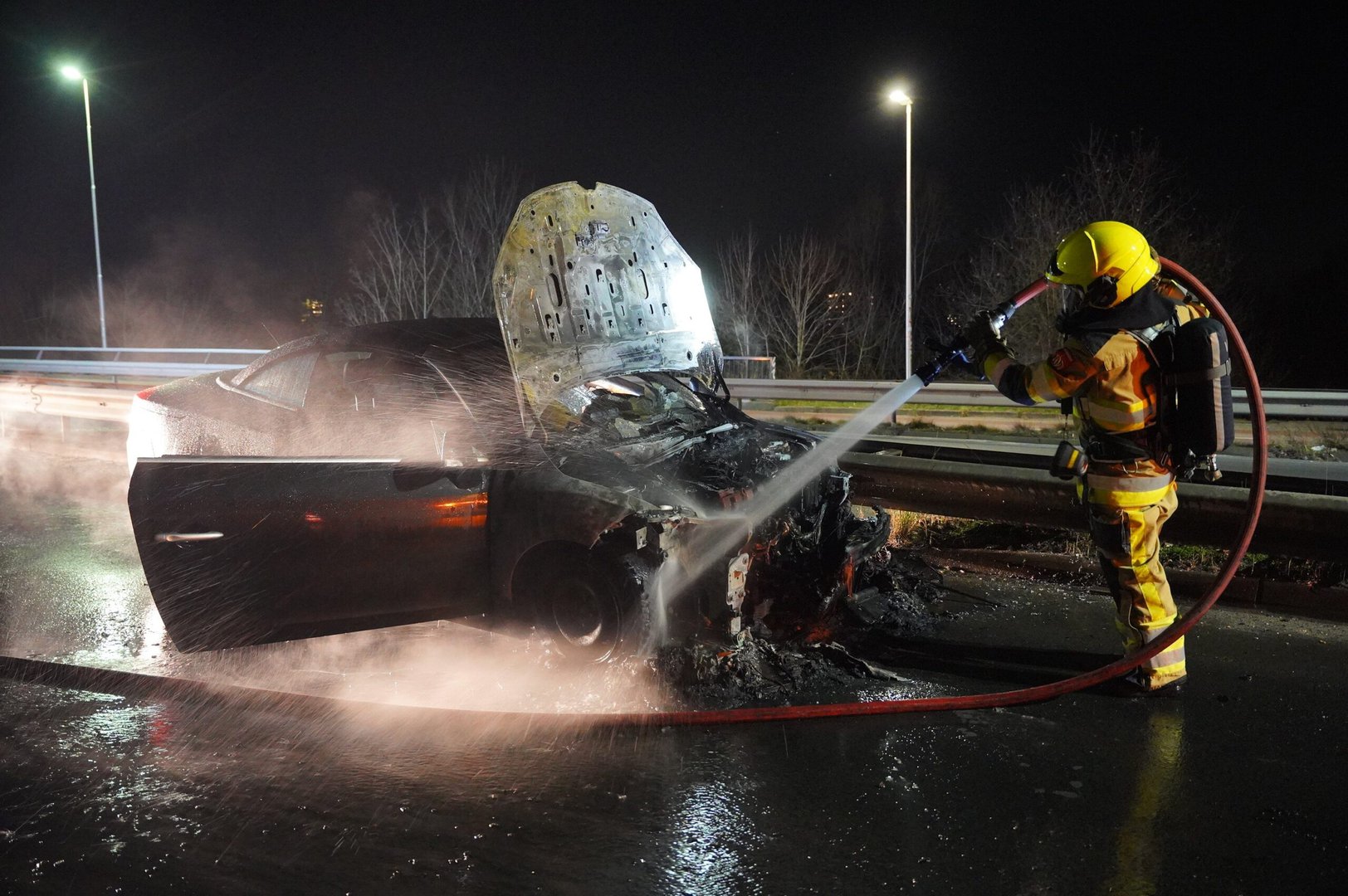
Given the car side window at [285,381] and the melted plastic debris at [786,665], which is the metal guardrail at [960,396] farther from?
the car side window at [285,381]

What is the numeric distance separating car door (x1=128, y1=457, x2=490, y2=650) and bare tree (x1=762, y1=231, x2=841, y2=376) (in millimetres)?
23731

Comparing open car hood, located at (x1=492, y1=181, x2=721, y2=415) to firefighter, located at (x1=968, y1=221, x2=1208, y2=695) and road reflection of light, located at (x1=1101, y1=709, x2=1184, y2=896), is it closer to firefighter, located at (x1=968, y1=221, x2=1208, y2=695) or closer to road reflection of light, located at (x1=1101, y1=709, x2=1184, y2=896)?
firefighter, located at (x1=968, y1=221, x2=1208, y2=695)

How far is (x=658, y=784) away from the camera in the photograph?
347 centimetres

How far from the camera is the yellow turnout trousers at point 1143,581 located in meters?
4.18

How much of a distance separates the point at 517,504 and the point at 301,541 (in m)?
0.97

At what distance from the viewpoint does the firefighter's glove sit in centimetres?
451

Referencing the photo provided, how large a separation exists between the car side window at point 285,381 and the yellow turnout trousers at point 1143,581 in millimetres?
3970

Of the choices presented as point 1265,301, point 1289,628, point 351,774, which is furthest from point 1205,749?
point 1265,301

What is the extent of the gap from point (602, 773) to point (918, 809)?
1.12 m

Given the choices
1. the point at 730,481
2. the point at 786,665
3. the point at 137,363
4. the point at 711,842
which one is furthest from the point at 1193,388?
the point at 137,363

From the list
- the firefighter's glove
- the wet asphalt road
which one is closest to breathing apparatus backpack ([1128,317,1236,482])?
the firefighter's glove

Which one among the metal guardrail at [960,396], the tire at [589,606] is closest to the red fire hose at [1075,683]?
the tire at [589,606]

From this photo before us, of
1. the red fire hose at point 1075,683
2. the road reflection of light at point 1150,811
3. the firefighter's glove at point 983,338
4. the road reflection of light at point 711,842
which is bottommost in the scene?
the road reflection of light at point 1150,811

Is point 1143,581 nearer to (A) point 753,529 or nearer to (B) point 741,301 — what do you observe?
(A) point 753,529
